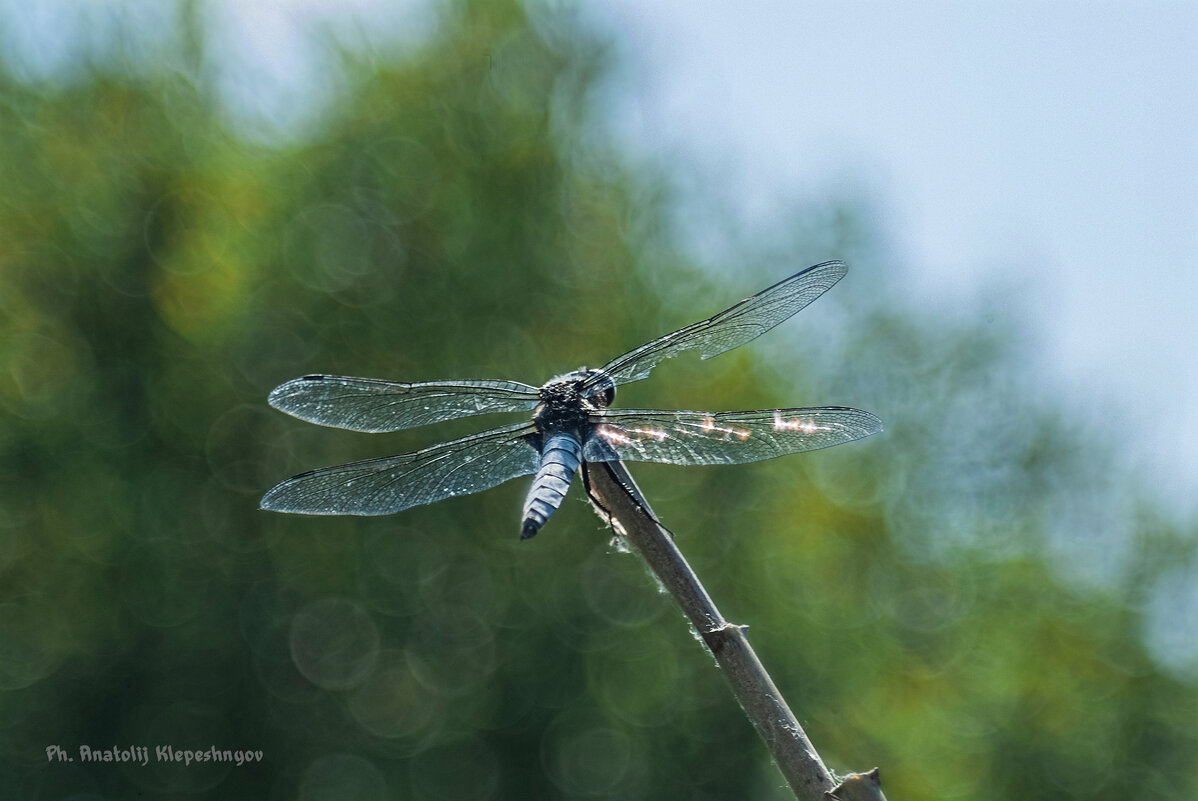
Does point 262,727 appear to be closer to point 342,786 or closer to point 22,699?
point 342,786

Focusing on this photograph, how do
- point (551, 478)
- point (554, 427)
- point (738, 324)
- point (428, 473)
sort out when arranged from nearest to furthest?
point (551, 478) < point (554, 427) < point (428, 473) < point (738, 324)

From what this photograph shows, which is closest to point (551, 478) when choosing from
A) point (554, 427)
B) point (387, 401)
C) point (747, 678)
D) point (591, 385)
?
point (554, 427)

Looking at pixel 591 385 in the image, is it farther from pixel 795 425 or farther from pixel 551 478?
pixel 795 425

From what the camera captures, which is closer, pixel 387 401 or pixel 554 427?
pixel 554 427

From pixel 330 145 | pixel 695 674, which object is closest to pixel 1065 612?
pixel 695 674

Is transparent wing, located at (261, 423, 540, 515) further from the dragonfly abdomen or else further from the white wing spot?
the white wing spot

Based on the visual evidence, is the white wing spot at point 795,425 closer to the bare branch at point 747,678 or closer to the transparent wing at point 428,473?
the transparent wing at point 428,473
